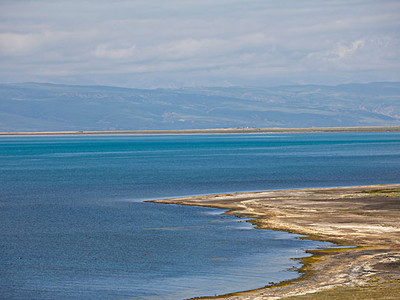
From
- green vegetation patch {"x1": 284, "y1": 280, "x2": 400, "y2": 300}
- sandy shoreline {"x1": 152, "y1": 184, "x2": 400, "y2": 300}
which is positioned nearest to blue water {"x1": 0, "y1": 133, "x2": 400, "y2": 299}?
sandy shoreline {"x1": 152, "y1": 184, "x2": 400, "y2": 300}

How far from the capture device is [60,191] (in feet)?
271

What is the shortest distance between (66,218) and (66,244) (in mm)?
12795

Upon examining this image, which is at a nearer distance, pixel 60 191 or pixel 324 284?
pixel 324 284

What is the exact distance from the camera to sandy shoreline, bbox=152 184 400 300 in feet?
98.8

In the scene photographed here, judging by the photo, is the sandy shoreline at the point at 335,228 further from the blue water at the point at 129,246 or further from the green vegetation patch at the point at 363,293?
the blue water at the point at 129,246

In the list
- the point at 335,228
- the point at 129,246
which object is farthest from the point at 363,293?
the point at 335,228

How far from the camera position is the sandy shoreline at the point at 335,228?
30109 millimetres

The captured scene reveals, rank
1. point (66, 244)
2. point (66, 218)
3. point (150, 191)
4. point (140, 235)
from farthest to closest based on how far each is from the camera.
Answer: point (150, 191) → point (66, 218) → point (140, 235) → point (66, 244)

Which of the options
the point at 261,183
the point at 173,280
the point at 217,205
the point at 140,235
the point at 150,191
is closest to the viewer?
the point at 173,280

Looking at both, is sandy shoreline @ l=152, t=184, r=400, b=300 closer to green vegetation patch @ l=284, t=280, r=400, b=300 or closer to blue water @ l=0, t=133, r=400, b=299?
green vegetation patch @ l=284, t=280, r=400, b=300

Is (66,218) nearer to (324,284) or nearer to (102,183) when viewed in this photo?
(324,284)

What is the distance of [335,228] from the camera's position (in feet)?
155

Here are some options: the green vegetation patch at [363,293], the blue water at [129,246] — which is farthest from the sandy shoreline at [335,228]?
the blue water at [129,246]

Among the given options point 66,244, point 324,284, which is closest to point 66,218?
point 66,244
